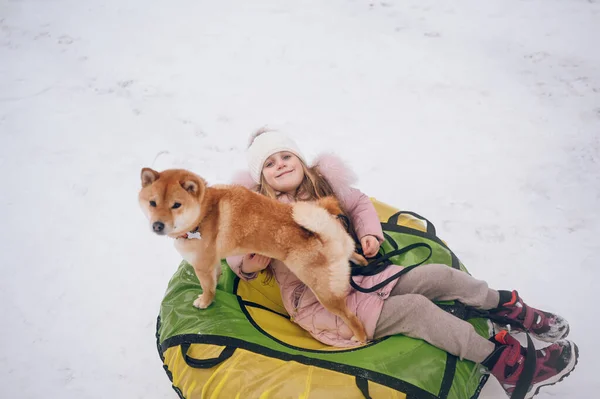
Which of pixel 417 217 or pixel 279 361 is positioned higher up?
pixel 417 217

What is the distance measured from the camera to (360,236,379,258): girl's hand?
2.68 metres

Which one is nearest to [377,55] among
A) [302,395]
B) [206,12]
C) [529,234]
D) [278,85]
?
[278,85]

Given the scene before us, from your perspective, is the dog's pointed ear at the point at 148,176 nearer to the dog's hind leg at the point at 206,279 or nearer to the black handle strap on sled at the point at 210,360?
the dog's hind leg at the point at 206,279

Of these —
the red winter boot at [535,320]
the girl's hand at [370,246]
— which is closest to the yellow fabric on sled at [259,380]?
the girl's hand at [370,246]

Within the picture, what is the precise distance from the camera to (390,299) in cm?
244

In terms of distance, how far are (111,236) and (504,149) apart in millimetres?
3849

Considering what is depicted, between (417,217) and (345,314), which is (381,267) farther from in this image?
(417,217)

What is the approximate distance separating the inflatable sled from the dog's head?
0.64 meters

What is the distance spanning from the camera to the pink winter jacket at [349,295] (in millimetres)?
2457

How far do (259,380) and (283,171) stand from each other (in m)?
1.20

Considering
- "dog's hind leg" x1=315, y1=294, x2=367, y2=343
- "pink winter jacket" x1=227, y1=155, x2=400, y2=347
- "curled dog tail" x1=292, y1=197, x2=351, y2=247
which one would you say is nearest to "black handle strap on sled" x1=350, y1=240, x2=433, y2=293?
"pink winter jacket" x1=227, y1=155, x2=400, y2=347

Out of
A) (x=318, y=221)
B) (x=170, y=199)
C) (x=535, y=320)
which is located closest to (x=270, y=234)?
(x=318, y=221)

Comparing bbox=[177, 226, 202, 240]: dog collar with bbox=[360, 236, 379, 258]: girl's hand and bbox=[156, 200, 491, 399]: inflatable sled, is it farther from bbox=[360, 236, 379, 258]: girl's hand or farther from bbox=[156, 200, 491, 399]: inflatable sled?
bbox=[360, 236, 379, 258]: girl's hand

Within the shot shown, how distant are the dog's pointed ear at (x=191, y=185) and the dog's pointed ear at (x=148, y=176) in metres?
0.13
